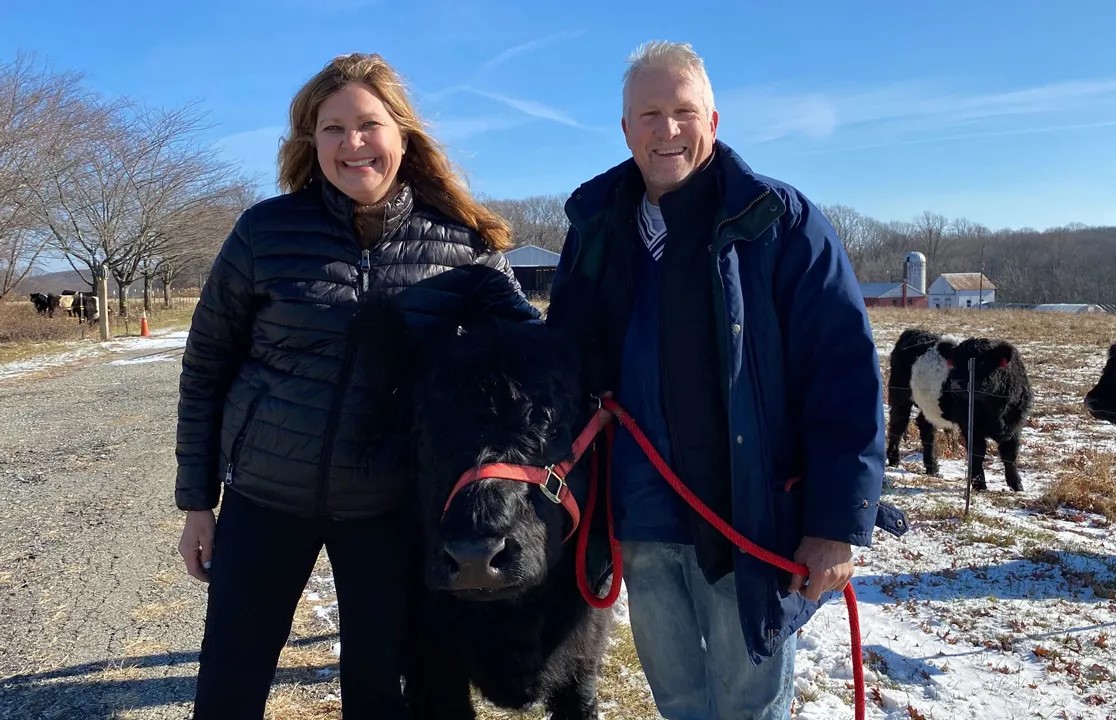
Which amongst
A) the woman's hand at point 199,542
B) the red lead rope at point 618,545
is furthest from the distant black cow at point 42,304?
the red lead rope at point 618,545

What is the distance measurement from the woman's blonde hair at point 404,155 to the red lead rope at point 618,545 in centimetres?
94

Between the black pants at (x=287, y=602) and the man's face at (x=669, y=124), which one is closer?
the man's face at (x=669, y=124)

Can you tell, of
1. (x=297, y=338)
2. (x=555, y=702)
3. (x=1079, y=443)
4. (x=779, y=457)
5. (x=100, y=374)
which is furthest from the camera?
(x=100, y=374)

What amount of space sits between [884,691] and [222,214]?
3507 centimetres

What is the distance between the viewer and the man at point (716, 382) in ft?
6.68

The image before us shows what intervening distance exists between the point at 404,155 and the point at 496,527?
150cm

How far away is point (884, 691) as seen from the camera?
3836 mm

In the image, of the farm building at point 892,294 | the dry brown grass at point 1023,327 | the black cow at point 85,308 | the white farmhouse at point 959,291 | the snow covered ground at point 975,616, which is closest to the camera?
the snow covered ground at point 975,616

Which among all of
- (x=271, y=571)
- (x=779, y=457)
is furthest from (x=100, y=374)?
(x=779, y=457)

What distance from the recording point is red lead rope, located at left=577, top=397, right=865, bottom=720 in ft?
6.82

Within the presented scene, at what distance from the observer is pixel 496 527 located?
203 cm

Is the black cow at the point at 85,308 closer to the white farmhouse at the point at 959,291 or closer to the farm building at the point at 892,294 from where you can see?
the farm building at the point at 892,294

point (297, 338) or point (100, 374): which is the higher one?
point (297, 338)

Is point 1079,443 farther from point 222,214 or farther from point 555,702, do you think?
point 222,214
